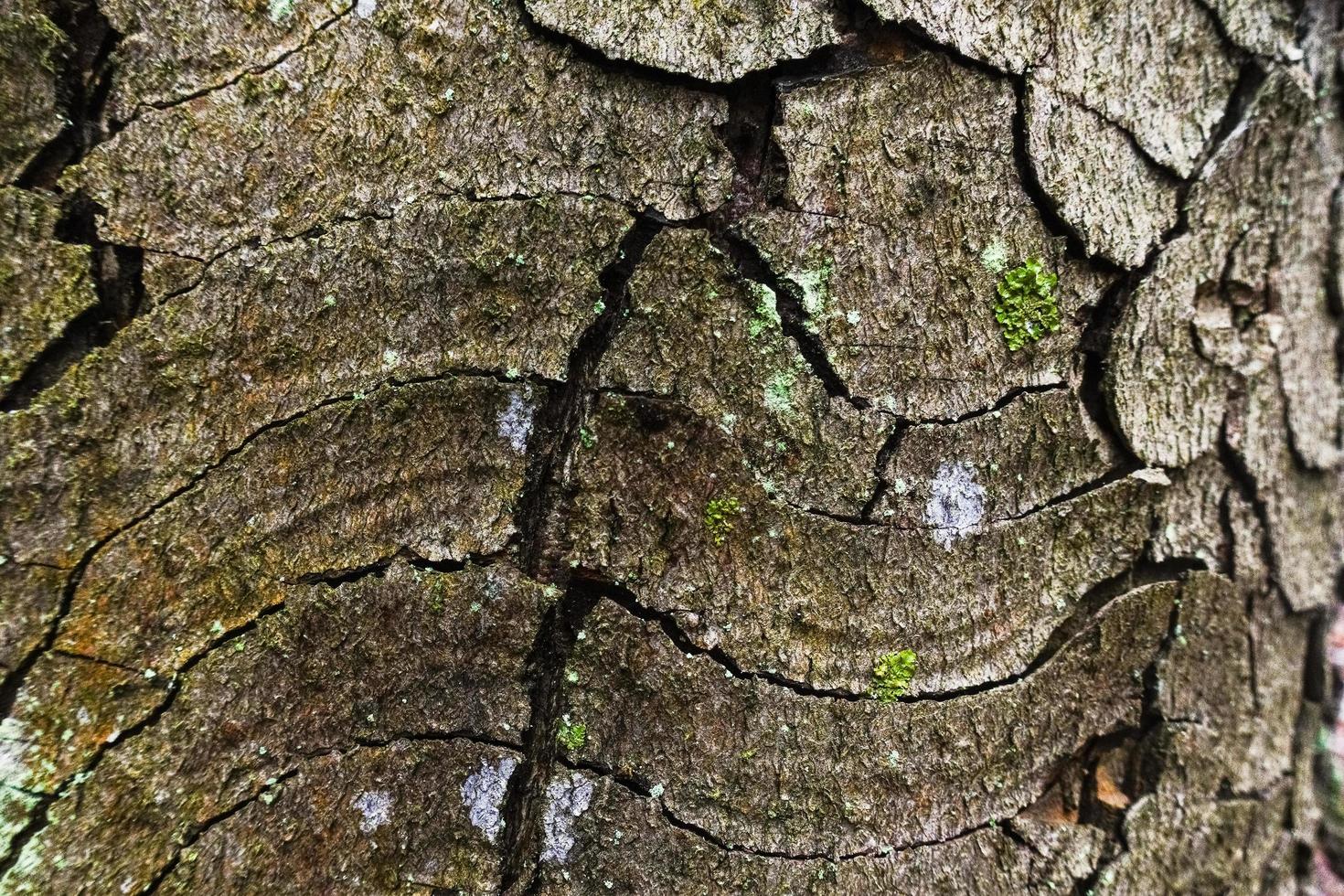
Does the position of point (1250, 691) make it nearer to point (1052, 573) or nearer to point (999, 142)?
point (1052, 573)

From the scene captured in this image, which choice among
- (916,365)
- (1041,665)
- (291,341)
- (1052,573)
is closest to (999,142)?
(916,365)

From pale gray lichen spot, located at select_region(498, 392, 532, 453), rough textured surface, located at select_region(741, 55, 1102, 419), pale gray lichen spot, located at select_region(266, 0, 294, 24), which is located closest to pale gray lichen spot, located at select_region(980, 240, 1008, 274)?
rough textured surface, located at select_region(741, 55, 1102, 419)

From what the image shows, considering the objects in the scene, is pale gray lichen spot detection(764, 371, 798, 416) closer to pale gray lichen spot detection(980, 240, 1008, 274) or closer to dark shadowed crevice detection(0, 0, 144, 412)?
pale gray lichen spot detection(980, 240, 1008, 274)

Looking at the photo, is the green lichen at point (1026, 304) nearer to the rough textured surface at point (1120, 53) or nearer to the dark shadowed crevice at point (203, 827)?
the rough textured surface at point (1120, 53)

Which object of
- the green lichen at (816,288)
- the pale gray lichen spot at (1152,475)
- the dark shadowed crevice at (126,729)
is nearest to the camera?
the dark shadowed crevice at (126,729)

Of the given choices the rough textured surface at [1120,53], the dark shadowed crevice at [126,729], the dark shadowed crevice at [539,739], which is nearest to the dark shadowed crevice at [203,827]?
the dark shadowed crevice at [126,729]
